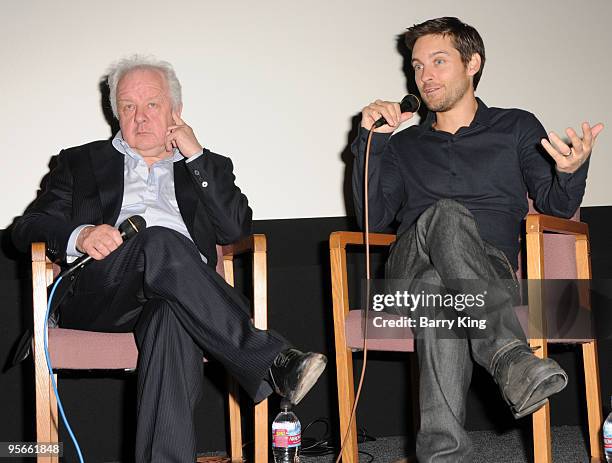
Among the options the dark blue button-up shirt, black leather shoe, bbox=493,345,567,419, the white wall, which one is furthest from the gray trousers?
the white wall

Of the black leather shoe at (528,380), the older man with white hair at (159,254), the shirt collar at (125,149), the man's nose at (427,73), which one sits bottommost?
the black leather shoe at (528,380)

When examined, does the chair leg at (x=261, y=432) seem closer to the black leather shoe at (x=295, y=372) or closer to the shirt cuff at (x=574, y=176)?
the black leather shoe at (x=295, y=372)

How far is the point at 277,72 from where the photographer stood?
10.2 ft

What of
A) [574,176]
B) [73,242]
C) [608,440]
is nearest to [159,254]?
[73,242]

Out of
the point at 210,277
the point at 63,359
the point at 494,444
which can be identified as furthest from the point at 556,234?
the point at 63,359

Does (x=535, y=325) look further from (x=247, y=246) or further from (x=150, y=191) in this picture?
(x=150, y=191)

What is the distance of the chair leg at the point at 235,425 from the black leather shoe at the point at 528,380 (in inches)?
43.3

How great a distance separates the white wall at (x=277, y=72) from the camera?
2.97 m

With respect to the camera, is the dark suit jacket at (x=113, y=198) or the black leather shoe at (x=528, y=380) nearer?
the black leather shoe at (x=528, y=380)

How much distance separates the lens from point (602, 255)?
122 inches

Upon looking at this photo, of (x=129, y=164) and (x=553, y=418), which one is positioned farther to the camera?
(x=553, y=418)

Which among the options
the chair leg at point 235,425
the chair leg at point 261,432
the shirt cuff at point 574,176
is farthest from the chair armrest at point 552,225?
the chair leg at point 235,425

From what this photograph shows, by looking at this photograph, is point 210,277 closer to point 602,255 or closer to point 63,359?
point 63,359

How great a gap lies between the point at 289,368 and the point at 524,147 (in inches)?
43.7
